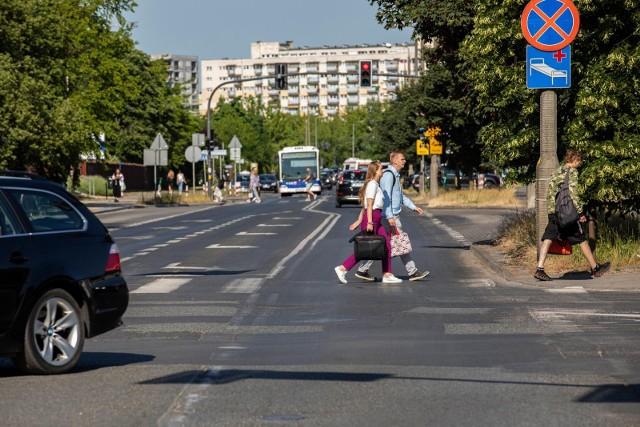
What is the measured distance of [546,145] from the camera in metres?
18.2

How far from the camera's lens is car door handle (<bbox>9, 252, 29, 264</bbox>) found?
29.6 ft

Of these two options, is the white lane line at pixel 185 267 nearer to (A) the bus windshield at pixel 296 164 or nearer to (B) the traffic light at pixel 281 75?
(B) the traffic light at pixel 281 75

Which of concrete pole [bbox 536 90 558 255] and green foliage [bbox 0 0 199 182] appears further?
green foliage [bbox 0 0 199 182]

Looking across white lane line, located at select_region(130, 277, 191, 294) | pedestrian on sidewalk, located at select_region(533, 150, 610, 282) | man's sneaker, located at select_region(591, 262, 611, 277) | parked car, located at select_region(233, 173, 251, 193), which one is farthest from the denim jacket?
parked car, located at select_region(233, 173, 251, 193)

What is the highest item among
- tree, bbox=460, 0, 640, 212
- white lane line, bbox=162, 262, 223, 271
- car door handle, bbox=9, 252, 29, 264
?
tree, bbox=460, 0, 640, 212

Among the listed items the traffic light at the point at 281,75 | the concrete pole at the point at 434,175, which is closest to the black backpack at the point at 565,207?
the traffic light at the point at 281,75

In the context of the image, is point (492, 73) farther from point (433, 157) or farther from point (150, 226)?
point (433, 157)

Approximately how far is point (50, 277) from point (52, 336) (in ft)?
1.33

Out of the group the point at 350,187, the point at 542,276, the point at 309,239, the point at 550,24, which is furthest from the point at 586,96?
the point at 350,187

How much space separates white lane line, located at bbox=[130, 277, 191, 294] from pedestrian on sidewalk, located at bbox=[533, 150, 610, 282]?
4631 mm

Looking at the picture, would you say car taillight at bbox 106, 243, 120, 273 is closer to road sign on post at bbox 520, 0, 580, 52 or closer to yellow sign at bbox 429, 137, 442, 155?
road sign on post at bbox 520, 0, 580, 52

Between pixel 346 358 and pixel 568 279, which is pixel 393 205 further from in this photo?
pixel 346 358

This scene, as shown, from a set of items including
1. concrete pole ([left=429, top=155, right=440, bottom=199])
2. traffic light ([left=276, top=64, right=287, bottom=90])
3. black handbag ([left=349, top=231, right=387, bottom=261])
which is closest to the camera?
black handbag ([left=349, top=231, right=387, bottom=261])

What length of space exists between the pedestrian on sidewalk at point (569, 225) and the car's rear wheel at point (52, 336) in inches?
350
